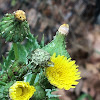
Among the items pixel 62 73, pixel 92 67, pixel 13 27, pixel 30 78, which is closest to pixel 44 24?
pixel 92 67

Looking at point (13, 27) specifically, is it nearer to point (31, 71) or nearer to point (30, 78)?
point (31, 71)

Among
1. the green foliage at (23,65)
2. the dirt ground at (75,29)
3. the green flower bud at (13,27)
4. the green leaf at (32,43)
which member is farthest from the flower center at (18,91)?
the dirt ground at (75,29)

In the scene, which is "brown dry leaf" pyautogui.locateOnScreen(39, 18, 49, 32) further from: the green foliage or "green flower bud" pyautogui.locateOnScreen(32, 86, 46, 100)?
"green flower bud" pyautogui.locateOnScreen(32, 86, 46, 100)

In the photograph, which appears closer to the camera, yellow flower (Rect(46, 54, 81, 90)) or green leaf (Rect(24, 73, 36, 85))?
yellow flower (Rect(46, 54, 81, 90))

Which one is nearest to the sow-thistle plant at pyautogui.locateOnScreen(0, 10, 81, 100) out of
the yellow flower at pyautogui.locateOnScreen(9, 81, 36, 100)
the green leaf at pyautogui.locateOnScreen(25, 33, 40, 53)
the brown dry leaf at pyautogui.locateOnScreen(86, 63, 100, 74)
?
the yellow flower at pyautogui.locateOnScreen(9, 81, 36, 100)

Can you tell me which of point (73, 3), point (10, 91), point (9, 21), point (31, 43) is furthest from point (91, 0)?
point (10, 91)
